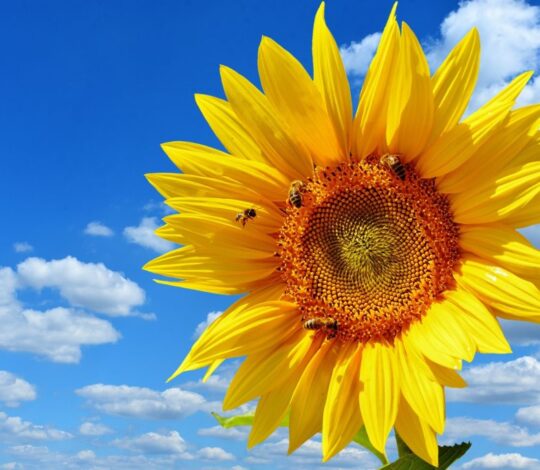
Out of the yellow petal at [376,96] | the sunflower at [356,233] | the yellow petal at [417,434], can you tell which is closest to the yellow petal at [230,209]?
the sunflower at [356,233]

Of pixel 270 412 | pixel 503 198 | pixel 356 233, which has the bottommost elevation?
pixel 270 412

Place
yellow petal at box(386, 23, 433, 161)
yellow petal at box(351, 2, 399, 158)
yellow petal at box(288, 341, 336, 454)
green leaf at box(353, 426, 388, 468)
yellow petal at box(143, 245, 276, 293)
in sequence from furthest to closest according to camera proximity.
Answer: green leaf at box(353, 426, 388, 468), yellow petal at box(143, 245, 276, 293), yellow petal at box(288, 341, 336, 454), yellow petal at box(351, 2, 399, 158), yellow petal at box(386, 23, 433, 161)

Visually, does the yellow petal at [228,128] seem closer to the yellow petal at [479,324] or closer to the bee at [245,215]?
the bee at [245,215]

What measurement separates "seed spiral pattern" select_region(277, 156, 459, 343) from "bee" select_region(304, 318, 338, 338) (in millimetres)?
26

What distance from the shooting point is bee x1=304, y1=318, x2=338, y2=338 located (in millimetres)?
4629

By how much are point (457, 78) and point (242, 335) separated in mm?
1863

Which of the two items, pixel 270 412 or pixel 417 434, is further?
pixel 270 412

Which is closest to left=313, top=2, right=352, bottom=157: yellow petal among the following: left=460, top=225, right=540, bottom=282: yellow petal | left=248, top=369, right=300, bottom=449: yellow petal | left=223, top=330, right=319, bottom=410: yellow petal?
left=460, top=225, right=540, bottom=282: yellow petal

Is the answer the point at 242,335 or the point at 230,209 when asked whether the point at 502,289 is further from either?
the point at 230,209

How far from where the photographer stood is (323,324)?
465 centimetres

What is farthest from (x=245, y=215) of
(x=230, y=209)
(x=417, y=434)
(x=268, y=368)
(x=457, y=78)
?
(x=417, y=434)

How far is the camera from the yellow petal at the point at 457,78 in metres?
4.24

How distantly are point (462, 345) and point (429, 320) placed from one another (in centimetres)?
39

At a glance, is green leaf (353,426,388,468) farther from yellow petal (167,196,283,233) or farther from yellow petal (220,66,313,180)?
yellow petal (220,66,313,180)
